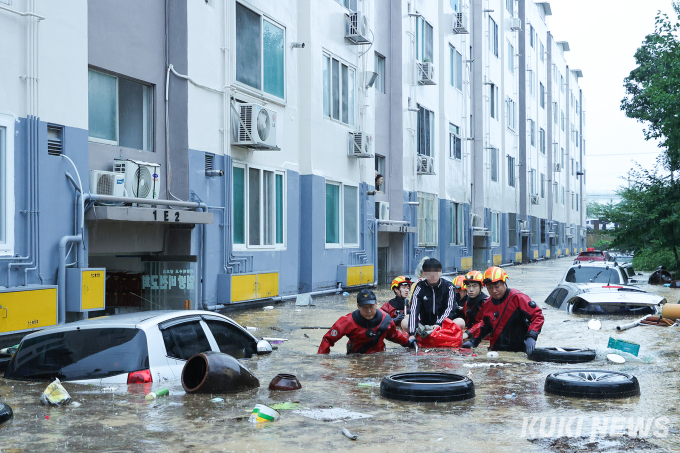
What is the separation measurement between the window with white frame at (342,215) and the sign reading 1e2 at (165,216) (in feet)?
25.7

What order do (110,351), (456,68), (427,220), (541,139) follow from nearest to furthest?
(110,351)
(427,220)
(456,68)
(541,139)

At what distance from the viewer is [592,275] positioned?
17.7m

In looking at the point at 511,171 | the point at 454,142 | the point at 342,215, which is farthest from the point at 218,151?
the point at 511,171

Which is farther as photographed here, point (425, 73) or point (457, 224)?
point (457, 224)

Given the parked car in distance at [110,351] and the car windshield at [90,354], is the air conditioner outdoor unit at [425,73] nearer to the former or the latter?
the parked car in distance at [110,351]

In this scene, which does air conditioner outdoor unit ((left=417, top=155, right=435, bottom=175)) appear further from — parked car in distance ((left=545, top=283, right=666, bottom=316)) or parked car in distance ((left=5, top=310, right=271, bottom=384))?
parked car in distance ((left=5, top=310, right=271, bottom=384))

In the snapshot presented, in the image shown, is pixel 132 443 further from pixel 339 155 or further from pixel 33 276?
pixel 339 155

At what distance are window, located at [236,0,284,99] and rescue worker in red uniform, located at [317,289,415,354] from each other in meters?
9.16

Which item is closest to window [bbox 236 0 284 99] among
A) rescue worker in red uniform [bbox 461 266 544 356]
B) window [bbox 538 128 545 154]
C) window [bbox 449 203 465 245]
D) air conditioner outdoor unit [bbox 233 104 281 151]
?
air conditioner outdoor unit [bbox 233 104 281 151]

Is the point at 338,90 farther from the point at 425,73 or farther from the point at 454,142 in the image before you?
the point at 454,142

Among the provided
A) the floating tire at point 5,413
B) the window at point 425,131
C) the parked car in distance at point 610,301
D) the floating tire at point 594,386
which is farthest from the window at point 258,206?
the window at point 425,131

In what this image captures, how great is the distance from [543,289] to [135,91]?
17.3m

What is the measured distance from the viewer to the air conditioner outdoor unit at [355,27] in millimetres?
22422

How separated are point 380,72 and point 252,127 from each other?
461 inches
